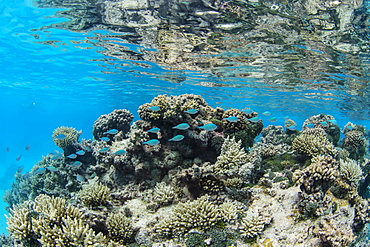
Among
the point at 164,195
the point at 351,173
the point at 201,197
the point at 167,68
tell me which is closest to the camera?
the point at 201,197

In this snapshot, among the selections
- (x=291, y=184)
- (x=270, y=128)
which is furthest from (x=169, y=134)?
(x=270, y=128)

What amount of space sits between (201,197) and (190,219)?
663 millimetres

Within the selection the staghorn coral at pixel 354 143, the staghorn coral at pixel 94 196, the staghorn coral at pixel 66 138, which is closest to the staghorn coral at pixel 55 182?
the staghorn coral at pixel 66 138

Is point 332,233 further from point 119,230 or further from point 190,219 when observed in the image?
point 119,230

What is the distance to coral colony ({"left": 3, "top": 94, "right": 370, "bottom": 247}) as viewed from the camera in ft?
15.6

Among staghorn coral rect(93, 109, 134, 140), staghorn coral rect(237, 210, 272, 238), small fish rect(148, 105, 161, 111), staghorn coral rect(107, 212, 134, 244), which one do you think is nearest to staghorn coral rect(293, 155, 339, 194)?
staghorn coral rect(237, 210, 272, 238)

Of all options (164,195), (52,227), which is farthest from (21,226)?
(164,195)

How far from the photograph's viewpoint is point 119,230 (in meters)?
5.25

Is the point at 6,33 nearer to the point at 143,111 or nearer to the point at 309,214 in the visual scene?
the point at 143,111

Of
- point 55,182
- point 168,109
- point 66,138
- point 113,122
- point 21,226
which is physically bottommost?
point 55,182

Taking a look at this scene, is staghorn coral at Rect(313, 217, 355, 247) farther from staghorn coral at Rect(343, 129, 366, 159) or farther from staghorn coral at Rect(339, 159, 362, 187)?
staghorn coral at Rect(343, 129, 366, 159)

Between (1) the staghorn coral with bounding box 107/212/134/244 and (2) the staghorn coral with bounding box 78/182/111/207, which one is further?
(2) the staghorn coral with bounding box 78/182/111/207

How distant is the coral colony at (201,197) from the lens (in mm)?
4754

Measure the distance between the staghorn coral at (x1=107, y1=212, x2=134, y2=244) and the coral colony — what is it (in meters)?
0.02
